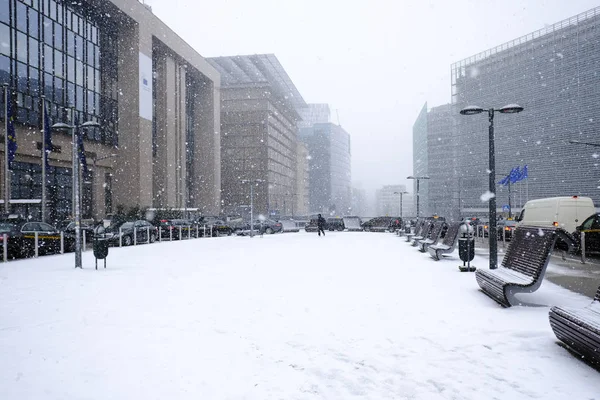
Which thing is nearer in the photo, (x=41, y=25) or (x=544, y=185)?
(x=41, y=25)

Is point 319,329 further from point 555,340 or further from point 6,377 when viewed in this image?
point 6,377

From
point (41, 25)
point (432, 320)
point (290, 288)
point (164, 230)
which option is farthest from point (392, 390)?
point (41, 25)

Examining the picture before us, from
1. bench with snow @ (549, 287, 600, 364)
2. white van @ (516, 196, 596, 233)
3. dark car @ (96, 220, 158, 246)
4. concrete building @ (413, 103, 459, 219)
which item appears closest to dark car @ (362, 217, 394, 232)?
dark car @ (96, 220, 158, 246)

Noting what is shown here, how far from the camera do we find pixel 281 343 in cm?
491

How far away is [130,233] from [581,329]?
23.1m

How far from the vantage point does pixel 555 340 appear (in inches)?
194

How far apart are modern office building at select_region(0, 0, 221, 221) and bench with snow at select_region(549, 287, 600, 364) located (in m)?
25.2

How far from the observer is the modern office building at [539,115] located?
3578 inches

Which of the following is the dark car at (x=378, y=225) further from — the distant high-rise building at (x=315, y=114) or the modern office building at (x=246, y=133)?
the distant high-rise building at (x=315, y=114)

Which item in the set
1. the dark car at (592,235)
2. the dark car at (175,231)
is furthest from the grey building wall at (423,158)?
the dark car at (592,235)

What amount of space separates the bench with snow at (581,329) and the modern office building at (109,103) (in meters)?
25.2

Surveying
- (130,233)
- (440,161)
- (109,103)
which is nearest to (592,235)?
(130,233)

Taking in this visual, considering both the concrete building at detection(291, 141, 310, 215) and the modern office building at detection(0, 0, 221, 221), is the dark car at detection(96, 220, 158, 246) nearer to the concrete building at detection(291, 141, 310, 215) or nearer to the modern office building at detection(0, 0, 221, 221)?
the modern office building at detection(0, 0, 221, 221)

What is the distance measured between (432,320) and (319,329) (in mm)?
1670
